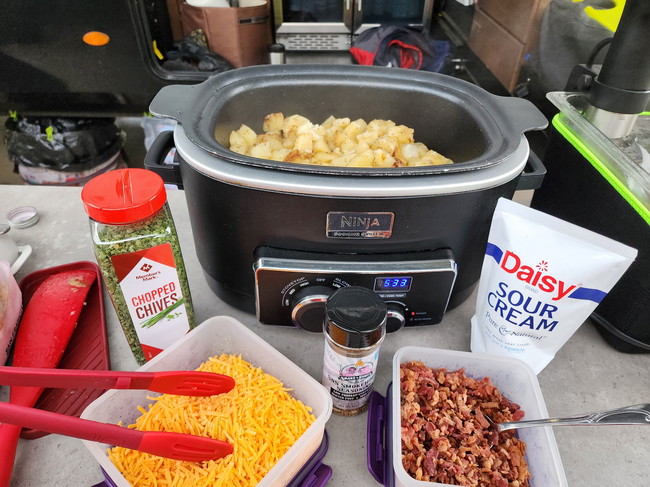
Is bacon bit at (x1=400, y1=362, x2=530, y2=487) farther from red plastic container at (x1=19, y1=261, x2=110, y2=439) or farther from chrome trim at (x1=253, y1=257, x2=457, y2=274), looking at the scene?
red plastic container at (x1=19, y1=261, x2=110, y2=439)

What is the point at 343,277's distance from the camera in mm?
712

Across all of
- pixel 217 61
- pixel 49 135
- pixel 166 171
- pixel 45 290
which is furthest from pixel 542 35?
pixel 49 135

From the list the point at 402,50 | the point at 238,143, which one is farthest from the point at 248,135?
the point at 402,50

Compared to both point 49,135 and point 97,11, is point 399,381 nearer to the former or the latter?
point 97,11

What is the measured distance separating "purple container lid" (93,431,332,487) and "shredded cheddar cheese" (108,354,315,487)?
0.06m

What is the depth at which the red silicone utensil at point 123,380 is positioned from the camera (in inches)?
20.2

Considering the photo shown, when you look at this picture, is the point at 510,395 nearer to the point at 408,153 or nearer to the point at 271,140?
the point at 408,153

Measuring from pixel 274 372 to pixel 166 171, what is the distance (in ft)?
1.30

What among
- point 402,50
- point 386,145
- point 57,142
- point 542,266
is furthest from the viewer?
point 402,50

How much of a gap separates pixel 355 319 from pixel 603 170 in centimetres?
54

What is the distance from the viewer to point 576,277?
Answer: 0.62 meters

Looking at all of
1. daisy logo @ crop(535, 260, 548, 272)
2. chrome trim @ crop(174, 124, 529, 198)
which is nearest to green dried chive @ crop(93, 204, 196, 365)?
chrome trim @ crop(174, 124, 529, 198)

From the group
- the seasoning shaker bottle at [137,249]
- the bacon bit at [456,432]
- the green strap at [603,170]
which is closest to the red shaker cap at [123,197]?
the seasoning shaker bottle at [137,249]

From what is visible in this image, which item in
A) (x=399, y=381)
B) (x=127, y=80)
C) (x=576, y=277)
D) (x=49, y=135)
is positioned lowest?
(x=49, y=135)
